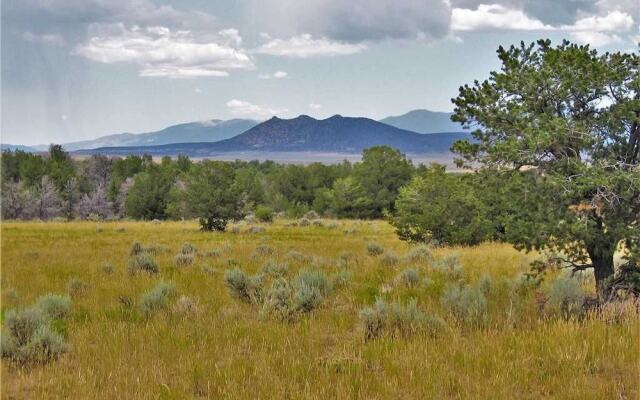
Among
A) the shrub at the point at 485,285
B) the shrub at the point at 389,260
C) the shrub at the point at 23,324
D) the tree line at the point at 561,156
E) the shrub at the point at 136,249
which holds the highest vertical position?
the tree line at the point at 561,156

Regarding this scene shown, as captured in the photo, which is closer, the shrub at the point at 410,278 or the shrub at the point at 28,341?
the shrub at the point at 28,341

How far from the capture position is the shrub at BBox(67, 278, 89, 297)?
11.4 metres

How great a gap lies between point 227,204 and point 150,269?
2050cm

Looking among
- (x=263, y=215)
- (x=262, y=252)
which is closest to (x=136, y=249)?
(x=262, y=252)

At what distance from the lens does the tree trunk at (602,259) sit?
8.20 m

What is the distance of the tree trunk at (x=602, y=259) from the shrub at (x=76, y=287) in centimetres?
1010

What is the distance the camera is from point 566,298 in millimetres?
8656

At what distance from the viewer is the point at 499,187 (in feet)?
28.7

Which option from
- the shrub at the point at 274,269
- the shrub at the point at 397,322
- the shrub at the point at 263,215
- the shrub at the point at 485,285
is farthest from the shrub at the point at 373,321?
the shrub at the point at 263,215

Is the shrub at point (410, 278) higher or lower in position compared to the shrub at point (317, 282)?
lower

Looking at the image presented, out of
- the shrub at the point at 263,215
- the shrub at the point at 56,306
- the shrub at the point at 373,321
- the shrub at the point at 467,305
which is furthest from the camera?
the shrub at the point at 263,215

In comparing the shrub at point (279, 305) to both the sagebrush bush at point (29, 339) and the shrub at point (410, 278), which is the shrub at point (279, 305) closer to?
the sagebrush bush at point (29, 339)

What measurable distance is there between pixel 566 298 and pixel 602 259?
3.36ft

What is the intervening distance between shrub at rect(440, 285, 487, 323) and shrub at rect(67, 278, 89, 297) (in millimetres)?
7727
